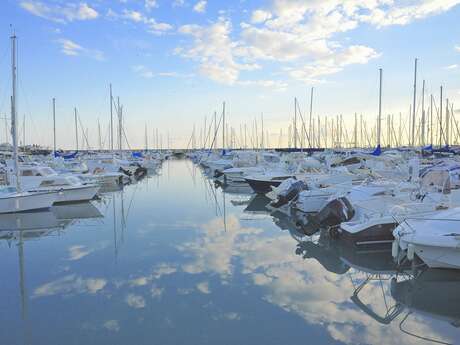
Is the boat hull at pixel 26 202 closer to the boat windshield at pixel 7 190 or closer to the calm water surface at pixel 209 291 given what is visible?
the boat windshield at pixel 7 190

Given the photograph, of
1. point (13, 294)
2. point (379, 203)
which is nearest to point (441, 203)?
point (379, 203)

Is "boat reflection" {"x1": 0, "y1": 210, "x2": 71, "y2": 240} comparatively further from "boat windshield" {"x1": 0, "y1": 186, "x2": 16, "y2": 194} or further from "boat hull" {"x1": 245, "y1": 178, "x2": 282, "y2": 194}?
"boat hull" {"x1": 245, "y1": 178, "x2": 282, "y2": 194}

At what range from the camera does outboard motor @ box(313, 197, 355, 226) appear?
13914 mm

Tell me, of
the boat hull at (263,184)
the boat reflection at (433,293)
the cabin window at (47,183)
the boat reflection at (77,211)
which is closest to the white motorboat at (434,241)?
the boat reflection at (433,293)

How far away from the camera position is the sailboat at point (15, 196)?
17.9 m

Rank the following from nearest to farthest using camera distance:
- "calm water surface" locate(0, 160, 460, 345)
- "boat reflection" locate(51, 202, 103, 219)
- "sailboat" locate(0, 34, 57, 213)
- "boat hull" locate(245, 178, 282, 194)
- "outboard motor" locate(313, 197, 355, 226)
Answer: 1. "calm water surface" locate(0, 160, 460, 345)
2. "outboard motor" locate(313, 197, 355, 226)
3. "sailboat" locate(0, 34, 57, 213)
4. "boat reflection" locate(51, 202, 103, 219)
5. "boat hull" locate(245, 178, 282, 194)

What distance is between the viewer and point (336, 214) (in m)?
14.0

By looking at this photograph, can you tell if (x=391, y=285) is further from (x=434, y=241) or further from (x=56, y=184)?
(x=56, y=184)

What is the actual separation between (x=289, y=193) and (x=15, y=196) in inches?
485

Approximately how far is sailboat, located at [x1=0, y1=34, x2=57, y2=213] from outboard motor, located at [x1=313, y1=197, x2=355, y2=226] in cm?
1250

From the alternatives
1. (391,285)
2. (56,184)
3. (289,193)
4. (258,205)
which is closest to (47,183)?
(56,184)

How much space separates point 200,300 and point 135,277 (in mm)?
2129

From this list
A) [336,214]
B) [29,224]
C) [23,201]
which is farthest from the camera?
[23,201]

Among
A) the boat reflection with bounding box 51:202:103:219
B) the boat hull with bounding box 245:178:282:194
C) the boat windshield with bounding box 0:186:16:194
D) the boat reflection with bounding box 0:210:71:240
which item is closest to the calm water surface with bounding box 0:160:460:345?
the boat reflection with bounding box 0:210:71:240
